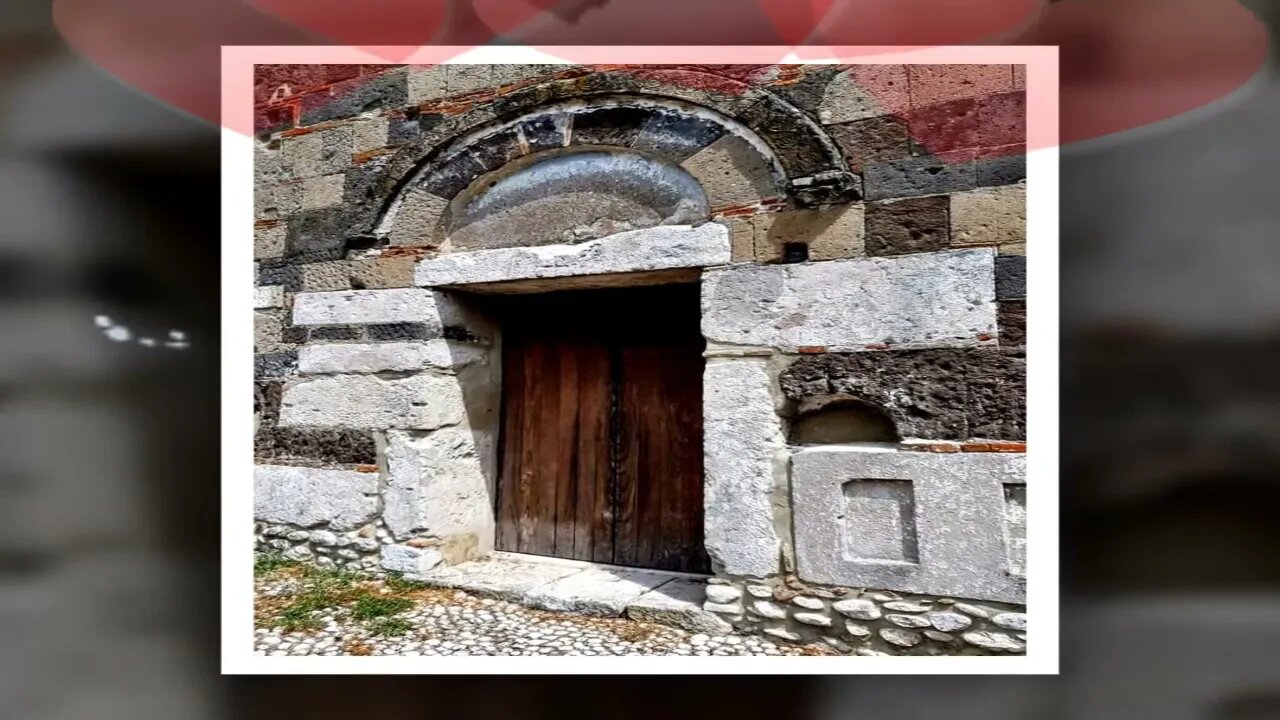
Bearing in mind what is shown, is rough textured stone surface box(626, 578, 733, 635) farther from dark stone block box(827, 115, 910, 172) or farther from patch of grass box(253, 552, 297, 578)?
dark stone block box(827, 115, 910, 172)

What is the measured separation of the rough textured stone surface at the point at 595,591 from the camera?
8.20 feet

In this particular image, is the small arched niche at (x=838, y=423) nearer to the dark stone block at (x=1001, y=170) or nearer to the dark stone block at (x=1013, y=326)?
the dark stone block at (x=1013, y=326)

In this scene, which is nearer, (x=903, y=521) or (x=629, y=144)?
(x=903, y=521)

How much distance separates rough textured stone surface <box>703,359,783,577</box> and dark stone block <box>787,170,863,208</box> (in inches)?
23.0

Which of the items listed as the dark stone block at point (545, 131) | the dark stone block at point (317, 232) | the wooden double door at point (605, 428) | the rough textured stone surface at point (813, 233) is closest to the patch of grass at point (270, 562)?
the wooden double door at point (605, 428)

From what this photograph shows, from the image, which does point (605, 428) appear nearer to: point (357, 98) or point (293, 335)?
point (293, 335)

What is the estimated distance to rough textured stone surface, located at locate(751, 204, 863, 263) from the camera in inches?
84.7

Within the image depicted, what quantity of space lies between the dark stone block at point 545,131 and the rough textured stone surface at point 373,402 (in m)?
1.06

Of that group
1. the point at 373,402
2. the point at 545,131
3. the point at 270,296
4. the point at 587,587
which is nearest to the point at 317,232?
the point at 270,296

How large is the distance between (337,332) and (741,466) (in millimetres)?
1836

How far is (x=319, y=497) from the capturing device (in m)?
2.80

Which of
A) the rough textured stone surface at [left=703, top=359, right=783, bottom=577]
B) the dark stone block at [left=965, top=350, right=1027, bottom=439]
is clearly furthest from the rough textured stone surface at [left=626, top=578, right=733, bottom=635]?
the dark stone block at [left=965, top=350, right=1027, bottom=439]
